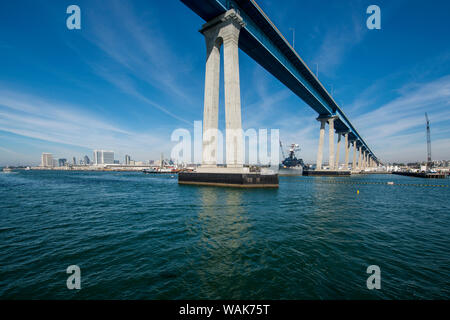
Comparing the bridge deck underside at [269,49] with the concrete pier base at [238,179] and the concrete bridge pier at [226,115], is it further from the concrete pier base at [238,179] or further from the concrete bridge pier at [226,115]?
the concrete pier base at [238,179]

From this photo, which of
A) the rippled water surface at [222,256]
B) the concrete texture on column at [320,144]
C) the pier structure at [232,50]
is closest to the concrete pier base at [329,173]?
the concrete texture on column at [320,144]

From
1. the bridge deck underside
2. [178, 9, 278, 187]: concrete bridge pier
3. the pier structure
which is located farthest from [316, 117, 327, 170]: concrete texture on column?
[178, 9, 278, 187]: concrete bridge pier

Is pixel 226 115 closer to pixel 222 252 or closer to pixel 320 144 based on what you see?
pixel 222 252

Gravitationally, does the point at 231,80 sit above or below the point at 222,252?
above

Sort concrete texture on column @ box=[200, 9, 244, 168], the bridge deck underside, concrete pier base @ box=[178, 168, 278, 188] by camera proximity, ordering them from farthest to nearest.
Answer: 1. the bridge deck underside
2. concrete texture on column @ box=[200, 9, 244, 168]
3. concrete pier base @ box=[178, 168, 278, 188]

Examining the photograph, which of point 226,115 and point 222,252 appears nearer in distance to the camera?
point 222,252

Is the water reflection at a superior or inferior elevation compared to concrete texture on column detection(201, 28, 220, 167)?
inferior

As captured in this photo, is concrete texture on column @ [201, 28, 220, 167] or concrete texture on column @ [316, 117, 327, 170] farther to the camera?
concrete texture on column @ [316, 117, 327, 170]

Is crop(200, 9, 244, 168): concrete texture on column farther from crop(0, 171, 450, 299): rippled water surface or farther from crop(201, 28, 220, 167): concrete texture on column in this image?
crop(0, 171, 450, 299): rippled water surface

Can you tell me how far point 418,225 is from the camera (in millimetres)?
10430

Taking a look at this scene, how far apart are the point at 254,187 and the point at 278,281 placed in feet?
69.6

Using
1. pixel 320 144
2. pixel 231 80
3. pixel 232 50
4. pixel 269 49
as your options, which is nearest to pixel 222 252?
pixel 231 80

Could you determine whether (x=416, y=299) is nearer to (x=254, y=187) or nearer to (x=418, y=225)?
(x=418, y=225)
